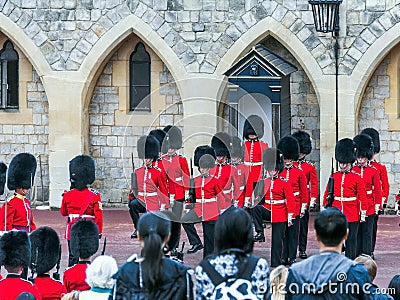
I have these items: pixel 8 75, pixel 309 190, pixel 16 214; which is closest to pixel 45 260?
pixel 16 214

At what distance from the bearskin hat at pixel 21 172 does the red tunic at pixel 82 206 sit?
31 centimetres

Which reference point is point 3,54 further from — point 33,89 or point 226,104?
point 226,104

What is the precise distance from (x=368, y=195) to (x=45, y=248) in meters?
3.64

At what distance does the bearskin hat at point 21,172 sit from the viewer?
7.61m

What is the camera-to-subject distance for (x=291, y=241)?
8.48m

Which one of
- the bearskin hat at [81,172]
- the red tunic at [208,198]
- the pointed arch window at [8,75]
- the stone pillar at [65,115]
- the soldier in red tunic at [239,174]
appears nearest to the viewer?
the bearskin hat at [81,172]

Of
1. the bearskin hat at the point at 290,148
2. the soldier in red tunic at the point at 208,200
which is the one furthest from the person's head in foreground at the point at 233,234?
the bearskin hat at the point at 290,148

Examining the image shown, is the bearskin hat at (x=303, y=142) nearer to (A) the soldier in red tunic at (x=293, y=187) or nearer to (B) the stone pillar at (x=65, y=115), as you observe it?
(A) the soldier in red tunic at (x=293, y=187)

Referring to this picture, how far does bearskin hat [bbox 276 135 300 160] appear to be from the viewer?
28.6ft

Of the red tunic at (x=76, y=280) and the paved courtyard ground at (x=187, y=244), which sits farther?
the paved courtyard ground at (x=187, y=244)

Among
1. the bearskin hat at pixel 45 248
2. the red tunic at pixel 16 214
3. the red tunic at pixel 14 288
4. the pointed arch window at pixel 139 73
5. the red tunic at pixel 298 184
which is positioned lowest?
the red tunic at pixel 14 288

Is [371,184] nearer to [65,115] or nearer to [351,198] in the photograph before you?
[351,198]

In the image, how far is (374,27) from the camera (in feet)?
36.8

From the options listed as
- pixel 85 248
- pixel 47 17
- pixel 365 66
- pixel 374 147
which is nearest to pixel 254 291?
pixel 85 248
